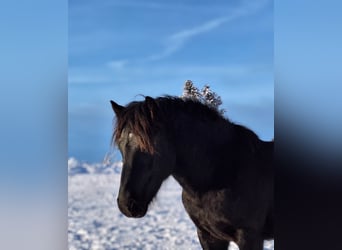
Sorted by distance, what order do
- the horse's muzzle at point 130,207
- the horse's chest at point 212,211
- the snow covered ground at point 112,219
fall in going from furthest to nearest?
the snow covered ground at point 112,219
the horse's chest at point 212,211
the horse's muzzle at point 130,207

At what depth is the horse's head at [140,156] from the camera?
1.64 m

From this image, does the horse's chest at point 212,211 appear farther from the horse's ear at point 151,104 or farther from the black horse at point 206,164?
the horse's ear at point 151,104

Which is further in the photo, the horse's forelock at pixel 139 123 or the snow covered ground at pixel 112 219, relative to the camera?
the snow covered ground at pixel 112 219

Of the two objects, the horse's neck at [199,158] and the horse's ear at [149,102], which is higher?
the horse's ear at [149,102]

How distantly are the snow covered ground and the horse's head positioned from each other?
33cm

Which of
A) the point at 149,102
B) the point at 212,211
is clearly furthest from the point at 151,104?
the point at 212,211

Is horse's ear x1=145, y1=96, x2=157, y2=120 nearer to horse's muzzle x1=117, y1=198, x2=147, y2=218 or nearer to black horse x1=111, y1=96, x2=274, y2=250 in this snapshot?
black horse x1=111, y1=96, x2=274, y2=250

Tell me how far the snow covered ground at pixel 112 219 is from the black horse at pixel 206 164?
0.16m

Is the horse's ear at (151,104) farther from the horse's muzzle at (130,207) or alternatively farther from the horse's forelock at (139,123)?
the horse's muzzle at (130,207)

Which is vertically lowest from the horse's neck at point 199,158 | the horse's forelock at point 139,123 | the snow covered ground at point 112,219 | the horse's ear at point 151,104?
the snow covered ground at point 112,219

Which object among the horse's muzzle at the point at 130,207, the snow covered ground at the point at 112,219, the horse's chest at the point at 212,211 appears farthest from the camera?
the snow covered ground at the point at 112,219

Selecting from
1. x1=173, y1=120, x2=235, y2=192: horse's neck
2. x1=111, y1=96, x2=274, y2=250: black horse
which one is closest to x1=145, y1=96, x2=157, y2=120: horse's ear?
x1=111, y1=96, x2=274, y2=250: black horse

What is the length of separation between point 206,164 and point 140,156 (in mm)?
325

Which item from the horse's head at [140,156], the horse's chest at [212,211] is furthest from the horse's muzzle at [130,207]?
the horse's chest at [212,211]
